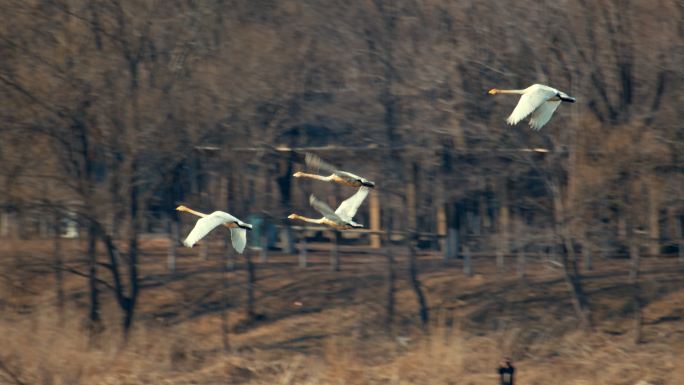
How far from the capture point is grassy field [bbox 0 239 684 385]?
67.3ft

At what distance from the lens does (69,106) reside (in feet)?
72.6

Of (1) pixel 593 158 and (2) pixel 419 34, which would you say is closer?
(1) pixel 593 158

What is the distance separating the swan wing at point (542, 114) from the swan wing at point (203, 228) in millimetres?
3297

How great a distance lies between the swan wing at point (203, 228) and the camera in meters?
10.9

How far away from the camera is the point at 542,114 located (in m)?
12.6

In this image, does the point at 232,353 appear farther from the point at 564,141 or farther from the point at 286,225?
the point at 564,141

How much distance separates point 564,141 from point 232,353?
7347mm

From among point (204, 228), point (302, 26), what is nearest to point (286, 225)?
point (302, 26)

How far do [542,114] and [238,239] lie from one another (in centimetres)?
337

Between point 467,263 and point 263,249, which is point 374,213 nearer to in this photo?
point 263,249

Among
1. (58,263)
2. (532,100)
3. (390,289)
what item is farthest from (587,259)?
(532,100)

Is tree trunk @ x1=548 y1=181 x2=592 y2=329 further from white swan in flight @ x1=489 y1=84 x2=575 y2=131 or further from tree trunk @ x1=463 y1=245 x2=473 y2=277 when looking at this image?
white swan in flight @ x1=489 y1=84 x2=575 y2=131

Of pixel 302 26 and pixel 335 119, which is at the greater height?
pixel 302 26

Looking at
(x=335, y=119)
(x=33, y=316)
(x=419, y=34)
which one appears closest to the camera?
(x=33, y=316)
